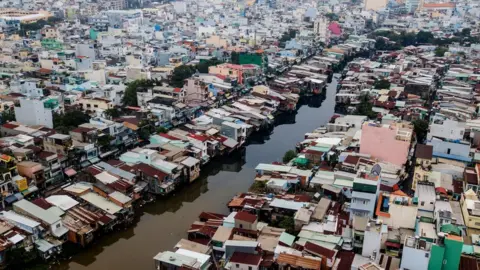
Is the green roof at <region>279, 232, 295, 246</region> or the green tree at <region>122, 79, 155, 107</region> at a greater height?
the green tree at <region>122, 79, 155, 107</region>

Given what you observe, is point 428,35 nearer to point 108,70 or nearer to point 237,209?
point 108,70

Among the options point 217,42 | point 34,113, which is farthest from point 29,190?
point 217,42

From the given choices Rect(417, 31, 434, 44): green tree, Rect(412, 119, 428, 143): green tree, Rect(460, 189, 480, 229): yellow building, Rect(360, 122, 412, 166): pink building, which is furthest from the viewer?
Rect(417, 31, 434, 44): green tree

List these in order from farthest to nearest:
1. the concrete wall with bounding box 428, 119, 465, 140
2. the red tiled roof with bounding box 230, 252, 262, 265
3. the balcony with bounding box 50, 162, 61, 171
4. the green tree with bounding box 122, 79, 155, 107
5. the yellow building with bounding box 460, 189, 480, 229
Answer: the green tree with bounding box 122, 79, 155, 107 < the concrete wall with bounding box 428, 119, 465, 140 < the balcony with bounding box 50, 162, 61, 171 < the yellow building with bounding box 460, 189, 480, 229 < the red tiled roof with bounding box 230, 252, 262, 265

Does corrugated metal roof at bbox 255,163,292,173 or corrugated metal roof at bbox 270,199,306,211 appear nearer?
corrugated metal roof at bbox 270,199,306,211

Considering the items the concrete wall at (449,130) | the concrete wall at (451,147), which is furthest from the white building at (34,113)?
the concrete wall at (449,130)

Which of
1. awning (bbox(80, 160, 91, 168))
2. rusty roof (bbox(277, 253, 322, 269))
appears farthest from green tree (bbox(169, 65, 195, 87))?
rusty roof (bbox(277, 253, 322, 269))

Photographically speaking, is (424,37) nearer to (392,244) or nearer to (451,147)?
(451,147)

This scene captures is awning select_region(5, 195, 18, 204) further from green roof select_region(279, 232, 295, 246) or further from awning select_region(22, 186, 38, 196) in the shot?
green roof select_region(279, 232, 295, 246)

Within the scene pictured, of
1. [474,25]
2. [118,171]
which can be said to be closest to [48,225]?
[118,171]
